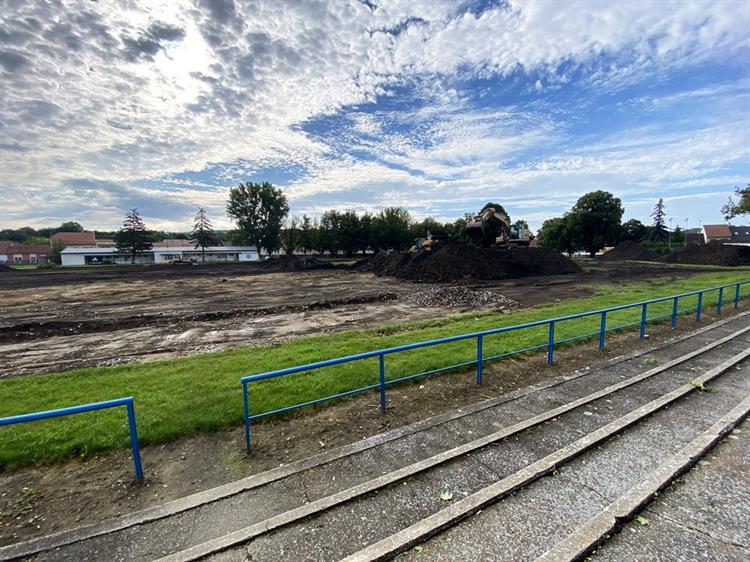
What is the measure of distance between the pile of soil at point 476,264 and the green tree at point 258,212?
164 feet

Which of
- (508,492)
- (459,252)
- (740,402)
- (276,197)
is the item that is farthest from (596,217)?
(508,492)

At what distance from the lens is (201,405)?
580 centimetres

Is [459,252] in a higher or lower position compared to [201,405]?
higher

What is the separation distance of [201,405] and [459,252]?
2723cm

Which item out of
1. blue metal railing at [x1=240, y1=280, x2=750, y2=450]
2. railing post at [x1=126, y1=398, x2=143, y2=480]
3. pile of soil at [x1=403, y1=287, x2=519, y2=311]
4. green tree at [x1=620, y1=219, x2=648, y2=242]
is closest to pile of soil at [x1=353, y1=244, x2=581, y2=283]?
pile of soil at [x1=403, y1=287, x2=519, y2=311]

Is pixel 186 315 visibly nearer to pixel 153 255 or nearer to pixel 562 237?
pixel 562 237

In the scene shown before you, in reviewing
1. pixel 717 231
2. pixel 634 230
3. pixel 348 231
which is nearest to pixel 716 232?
pixel 717 231

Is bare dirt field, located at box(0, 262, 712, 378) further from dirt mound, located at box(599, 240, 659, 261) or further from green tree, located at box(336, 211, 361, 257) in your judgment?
green tree, located at box(336, 211, 361, 257)

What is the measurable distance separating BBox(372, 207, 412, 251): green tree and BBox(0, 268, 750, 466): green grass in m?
61.7

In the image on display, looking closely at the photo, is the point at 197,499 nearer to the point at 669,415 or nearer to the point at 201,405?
the point at 201,405

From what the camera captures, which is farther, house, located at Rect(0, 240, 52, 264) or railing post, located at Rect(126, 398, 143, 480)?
house, located at Rect(0, 240, 52, 264)

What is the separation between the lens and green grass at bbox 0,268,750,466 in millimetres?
4922

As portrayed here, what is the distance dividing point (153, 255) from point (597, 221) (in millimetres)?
92085

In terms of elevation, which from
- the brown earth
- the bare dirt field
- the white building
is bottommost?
the bare dirt field
